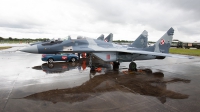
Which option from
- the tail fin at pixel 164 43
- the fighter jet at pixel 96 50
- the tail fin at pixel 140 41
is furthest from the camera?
the tail fin at pixel 140 41

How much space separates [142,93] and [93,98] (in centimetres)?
243

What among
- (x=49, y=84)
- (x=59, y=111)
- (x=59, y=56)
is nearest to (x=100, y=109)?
(x=59, y=111)

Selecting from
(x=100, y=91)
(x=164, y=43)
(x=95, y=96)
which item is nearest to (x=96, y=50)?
(x=100, y=91)

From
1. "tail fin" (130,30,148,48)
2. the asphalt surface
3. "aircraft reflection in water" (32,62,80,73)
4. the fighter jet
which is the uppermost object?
"tail fin" (130,30,148,48)

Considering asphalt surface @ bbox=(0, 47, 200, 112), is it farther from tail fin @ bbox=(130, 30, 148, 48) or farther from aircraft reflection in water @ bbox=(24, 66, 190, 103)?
tail fin @ bbox=(130, 30, 148, 48)

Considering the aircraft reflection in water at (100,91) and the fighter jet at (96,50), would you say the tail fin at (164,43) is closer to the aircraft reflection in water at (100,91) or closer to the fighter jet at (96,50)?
the fighter jet at (96,50)

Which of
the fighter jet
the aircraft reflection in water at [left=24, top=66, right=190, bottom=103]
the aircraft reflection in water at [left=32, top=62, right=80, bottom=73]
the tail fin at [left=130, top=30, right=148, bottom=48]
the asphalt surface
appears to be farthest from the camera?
the tail fin at [left=130, top=30, right=148, bottom=48]

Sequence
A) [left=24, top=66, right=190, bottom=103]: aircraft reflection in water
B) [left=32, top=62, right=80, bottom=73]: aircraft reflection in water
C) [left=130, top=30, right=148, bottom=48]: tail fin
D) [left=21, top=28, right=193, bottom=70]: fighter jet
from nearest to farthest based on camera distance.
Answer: [left=24, top=66, right=190, bottom=103]: aircraft reflection in water → [left=21, top=28, right=193, bottom=70]: fighter jet → [left=32, top=62, right=80, bottom=73]: aircraft reflection in water → [left=130, top=30, right=148, bottom=48]: tail fin

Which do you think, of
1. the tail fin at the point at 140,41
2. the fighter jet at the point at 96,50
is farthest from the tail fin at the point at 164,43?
the tail fin at the point at 140,41

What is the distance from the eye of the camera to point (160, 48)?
14.3 metres

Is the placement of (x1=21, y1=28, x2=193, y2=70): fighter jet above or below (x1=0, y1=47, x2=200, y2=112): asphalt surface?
above

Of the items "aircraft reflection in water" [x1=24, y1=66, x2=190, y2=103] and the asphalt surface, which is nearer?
the asphalt surface

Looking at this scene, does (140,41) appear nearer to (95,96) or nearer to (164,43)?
(164,43)

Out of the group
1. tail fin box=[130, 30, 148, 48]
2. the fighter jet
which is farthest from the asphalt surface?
tail fin box=[130, 30, 148, 48]
